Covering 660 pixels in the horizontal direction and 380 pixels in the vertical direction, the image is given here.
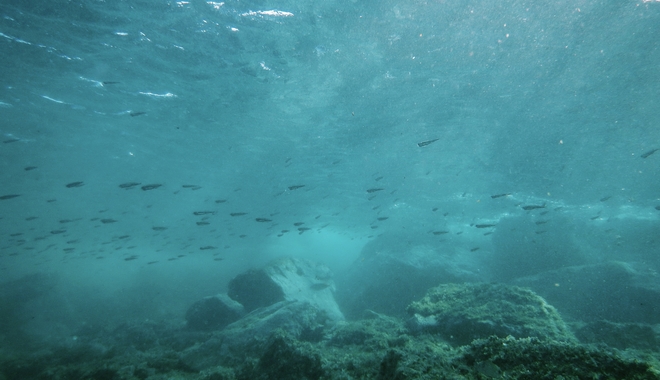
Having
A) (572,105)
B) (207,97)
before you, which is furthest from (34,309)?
(572,105)

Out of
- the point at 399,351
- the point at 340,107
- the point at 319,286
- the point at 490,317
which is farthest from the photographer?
the point at 319,286

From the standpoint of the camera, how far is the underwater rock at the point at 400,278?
731 inches

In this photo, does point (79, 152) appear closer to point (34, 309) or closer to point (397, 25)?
point (34, 309)

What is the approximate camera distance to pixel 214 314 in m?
12.7

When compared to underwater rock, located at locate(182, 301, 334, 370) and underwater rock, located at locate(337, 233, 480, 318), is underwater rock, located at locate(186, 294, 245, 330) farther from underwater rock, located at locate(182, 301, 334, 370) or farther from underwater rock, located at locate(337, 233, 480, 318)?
underwater rock, located at locate(337, 233, 480, 318)

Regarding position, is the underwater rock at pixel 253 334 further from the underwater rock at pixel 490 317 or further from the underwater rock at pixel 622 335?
the underwater rock at pixel 622 335

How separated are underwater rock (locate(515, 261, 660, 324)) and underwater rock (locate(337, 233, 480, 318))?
16.6ft

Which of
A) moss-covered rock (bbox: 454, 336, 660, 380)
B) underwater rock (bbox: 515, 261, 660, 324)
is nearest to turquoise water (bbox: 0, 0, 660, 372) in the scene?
underwater rock (bbox: 515, 261, 660, 324)

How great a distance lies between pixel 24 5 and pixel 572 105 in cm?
2318

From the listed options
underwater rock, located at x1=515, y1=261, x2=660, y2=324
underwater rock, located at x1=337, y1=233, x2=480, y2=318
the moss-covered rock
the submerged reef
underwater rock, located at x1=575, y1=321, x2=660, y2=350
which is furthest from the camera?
underwater rock, located at x1=337, y1=233, x2=480, y2=318

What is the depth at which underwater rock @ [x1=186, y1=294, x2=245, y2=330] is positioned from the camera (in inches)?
496

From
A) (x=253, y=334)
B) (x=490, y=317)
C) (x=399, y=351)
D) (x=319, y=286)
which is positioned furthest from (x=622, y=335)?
(x=319, y=286)

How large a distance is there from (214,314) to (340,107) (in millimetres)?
12506

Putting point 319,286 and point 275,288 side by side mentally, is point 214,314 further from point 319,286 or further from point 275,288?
point 319,286
